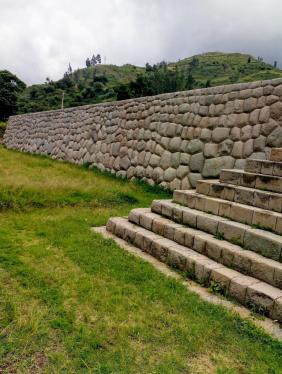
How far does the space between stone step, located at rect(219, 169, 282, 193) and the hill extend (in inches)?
1244

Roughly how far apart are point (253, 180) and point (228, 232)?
0.85 m

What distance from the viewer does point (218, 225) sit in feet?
13.9

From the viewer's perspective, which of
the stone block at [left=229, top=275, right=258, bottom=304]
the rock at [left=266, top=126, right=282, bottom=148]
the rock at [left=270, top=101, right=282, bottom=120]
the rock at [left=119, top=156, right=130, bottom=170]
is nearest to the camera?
the stone block at [left=229, top=275, right=258, bottom=304]

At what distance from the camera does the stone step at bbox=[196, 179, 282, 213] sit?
408cm

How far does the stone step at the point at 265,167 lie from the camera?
14.4ft

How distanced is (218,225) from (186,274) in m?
0.70

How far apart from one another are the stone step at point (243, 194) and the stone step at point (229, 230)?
330mm

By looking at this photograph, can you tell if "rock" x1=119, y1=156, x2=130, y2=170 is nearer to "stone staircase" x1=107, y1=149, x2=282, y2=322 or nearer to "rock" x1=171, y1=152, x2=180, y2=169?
"rock" x1=171, y1=152, x2=180, y2=169

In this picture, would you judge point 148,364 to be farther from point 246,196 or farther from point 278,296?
point 246,196

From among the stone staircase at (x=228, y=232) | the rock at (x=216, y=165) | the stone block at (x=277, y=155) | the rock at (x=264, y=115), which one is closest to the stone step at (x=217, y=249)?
the stone staircase at (x=228, y=232)

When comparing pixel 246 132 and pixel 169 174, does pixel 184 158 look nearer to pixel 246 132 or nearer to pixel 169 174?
pixel 169 174

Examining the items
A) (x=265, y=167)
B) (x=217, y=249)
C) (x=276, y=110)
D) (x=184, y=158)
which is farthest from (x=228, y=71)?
(x=217, y=249)

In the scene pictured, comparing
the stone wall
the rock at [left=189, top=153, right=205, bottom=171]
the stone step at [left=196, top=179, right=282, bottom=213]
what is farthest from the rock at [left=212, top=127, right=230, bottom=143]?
the stone step at [left=196, top=179, right=282, bottom=213]

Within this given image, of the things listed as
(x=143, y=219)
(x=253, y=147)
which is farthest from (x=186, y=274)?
(x=253, y=147)
